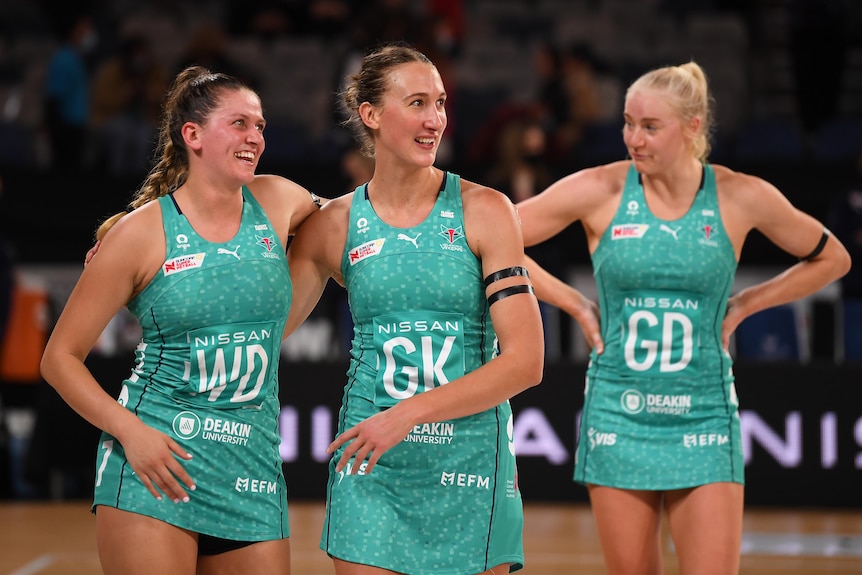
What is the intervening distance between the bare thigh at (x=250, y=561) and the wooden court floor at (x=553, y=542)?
2.91 m

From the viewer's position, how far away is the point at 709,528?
404cm

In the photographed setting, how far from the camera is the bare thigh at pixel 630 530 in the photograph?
165 inches

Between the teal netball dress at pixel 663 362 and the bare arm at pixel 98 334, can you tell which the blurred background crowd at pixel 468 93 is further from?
the bare arm at pixel 98 334

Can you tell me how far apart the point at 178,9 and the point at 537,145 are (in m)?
6.74

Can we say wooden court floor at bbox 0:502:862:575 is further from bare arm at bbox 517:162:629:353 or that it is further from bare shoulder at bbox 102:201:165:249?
bare shoulder at bbox 102:201:165:249

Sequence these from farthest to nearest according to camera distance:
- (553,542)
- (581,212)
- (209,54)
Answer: (209,54) → (553,542) → (581,212)

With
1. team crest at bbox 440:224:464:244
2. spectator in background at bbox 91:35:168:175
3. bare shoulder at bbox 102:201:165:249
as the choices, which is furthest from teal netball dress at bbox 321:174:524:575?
spectator in background at bbox 91:35:168:175

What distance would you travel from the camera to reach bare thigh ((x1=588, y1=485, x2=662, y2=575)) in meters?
4.19

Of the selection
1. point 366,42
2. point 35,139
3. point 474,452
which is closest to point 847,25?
point 366,42

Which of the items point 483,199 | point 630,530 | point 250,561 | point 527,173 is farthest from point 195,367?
point 527,173

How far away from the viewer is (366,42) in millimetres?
9570

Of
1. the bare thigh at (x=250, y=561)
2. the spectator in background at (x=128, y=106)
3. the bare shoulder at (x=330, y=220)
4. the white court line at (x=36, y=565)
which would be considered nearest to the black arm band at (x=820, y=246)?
the bare shoulder at (x=330, y=220)

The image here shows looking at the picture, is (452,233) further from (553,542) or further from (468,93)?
(468,93)

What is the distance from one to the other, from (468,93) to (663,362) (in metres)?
8.30
